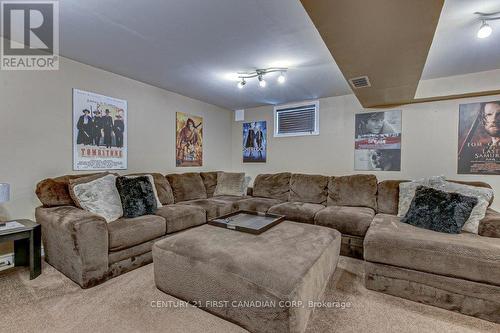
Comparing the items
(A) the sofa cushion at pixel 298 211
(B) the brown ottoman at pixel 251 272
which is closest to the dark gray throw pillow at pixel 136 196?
(B) the brown ottoman at pixel 251 272

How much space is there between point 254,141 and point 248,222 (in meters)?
2.80

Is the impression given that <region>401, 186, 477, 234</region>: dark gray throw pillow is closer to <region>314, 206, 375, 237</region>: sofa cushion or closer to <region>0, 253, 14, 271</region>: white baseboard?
<region>314, 206, 375, 237</region>: sofa cushion

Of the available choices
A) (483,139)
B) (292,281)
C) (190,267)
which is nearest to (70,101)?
(190,267)

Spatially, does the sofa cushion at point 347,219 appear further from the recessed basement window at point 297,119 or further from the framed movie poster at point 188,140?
the framed movie poster at point 188,140

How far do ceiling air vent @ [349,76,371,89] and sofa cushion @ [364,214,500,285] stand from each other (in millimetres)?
1532

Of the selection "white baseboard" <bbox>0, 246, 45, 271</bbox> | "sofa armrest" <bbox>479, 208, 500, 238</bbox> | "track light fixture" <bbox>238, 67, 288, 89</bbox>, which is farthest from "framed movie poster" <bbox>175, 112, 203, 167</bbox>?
"sofa armrest" <bbox>479, 208, 500, 238</bbox>

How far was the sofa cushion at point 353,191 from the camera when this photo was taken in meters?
3.28

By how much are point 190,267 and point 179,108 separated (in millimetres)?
3089

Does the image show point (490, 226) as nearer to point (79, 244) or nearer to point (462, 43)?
point (462, 43)

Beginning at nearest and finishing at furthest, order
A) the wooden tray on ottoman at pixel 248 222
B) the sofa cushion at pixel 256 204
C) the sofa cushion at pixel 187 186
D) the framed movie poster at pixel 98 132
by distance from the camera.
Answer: the wooden tray on ottoman at pixel 248 222
the framed movie poster at pixel 98 132
the sofa cushion at pixel 256 204
the sofa cushion at pixel 187 186

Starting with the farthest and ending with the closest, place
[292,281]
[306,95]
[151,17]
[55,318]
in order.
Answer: [306,95] → [151,17] → [55,318] → [292,281]

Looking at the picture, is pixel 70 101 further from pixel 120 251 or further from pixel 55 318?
pixel 55 318

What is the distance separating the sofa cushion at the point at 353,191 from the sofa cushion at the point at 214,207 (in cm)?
154

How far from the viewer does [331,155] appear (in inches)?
161
